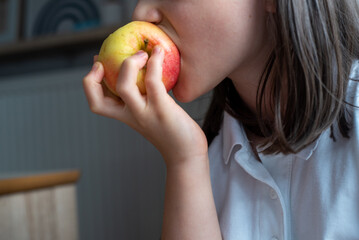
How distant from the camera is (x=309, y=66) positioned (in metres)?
0.70

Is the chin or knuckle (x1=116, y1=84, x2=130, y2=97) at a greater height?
knuckle (x1=116, y1=84, x2=130, y2=97)

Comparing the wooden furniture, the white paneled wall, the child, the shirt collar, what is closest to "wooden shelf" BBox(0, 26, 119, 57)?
the white paneled wall

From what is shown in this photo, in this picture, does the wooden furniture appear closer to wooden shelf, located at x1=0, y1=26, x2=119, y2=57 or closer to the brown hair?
the brown hair

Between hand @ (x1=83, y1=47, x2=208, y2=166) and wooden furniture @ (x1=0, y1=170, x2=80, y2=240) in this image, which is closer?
hand @ (x1=83, y1=47, x2=208, y2=166)

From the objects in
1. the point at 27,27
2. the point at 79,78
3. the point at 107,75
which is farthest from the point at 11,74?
the point at 107,75

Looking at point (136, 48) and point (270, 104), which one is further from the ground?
point (136, 48)

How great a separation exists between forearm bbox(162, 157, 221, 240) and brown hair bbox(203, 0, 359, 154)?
0.16 meters

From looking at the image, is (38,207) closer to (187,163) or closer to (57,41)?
(187,163)

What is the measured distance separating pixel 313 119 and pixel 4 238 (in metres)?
0.78

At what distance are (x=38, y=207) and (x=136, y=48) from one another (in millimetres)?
642

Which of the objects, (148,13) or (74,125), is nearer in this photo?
(148,13)

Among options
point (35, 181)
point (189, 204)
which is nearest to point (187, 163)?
point (189, 204)

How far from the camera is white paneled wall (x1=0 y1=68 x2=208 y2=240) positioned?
6.32 ft

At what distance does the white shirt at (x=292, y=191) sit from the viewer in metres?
0.71
